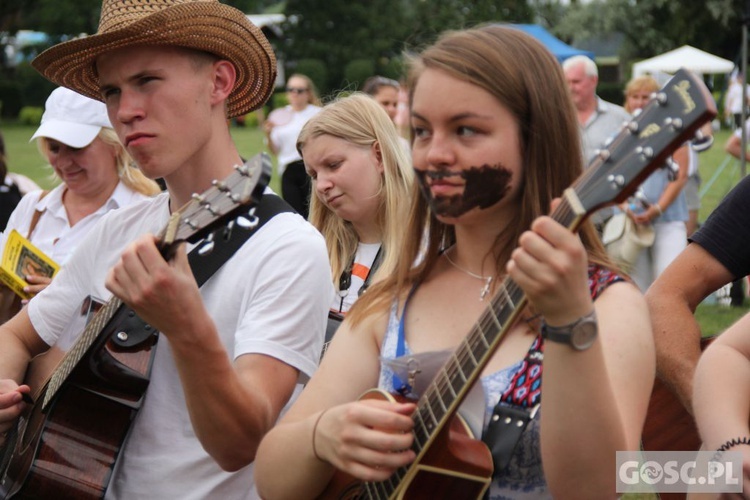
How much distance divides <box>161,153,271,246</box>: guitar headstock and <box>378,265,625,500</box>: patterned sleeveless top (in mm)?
652

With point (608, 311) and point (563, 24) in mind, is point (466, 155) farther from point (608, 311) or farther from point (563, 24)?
point (563, 24)

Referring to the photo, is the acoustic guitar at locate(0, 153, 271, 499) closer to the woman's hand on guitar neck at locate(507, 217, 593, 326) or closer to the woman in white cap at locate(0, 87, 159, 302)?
the woman's hand on guitar neck at locate(507, 217, 593, 326)

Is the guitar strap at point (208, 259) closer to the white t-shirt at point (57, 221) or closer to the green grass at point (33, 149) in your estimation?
the white t-shirt at point (57, 221)

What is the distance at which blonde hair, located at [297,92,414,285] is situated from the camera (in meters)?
4.80

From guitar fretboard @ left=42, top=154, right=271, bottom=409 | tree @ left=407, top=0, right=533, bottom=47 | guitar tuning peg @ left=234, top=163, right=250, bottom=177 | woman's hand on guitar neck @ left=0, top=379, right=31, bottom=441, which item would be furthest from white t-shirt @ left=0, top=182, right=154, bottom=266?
tree @ left=407, top=0, right=533, bottom=47

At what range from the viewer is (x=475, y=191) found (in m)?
2.26

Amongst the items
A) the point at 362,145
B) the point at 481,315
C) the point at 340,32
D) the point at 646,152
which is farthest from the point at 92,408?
the point at 340,32

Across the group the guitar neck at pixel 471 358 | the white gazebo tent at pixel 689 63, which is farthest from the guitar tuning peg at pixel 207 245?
the white gazebo tent at pixel 689 63

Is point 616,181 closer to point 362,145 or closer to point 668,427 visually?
point 668,427

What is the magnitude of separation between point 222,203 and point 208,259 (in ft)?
1.35

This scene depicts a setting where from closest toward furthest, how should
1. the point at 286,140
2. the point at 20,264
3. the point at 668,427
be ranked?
the point at 668,427 → the point at 20,264 → the point at 286,140

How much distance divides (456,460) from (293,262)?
0.84 m

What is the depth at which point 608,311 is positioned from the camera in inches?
82.8

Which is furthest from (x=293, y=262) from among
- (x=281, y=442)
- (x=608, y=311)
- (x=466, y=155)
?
(x=608, y=311)
